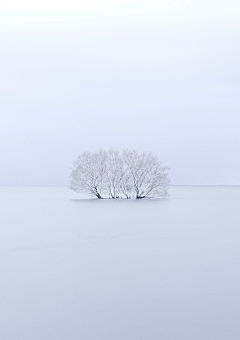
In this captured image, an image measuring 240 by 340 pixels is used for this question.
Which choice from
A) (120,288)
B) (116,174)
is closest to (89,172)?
(116,174)

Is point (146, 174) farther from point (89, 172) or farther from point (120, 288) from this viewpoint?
point (120, 288)

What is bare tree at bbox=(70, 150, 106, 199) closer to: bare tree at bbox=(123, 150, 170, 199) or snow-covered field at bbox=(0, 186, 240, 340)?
bare tree at bbox=(123, 150, 170, 199)

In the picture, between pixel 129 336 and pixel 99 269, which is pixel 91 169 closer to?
pixel 99 269

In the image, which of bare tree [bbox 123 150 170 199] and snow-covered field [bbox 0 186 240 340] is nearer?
snow-covered field [bbox 0 186 240 340]

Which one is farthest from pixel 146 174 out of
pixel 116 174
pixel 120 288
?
pixel 120 288

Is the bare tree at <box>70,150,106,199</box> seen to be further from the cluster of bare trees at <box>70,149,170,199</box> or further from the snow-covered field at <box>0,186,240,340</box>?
the snow-covered field at <box>0,186,240,340</box>

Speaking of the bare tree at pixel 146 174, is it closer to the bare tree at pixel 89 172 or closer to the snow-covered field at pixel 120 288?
the bare tree at pixel 89 172

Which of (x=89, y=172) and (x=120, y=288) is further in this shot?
(x=89, y=172)

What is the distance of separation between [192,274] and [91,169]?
1137 inches

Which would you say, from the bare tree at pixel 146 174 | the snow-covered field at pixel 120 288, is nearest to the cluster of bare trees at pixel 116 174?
the bare tree at pixel 146 174

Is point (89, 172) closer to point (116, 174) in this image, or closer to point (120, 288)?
point (116, 174)

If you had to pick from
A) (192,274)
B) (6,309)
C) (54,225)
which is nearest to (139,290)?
(192,274)

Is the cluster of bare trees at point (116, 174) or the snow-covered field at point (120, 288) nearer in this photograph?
the snow-covered field at point (120, 288)

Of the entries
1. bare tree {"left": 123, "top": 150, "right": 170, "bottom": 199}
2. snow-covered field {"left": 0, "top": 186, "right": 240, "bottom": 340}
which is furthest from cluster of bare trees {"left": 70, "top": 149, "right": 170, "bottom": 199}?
snow-covered field {"left": 0, "top": 186, "right": 240, "bottom": 340}
